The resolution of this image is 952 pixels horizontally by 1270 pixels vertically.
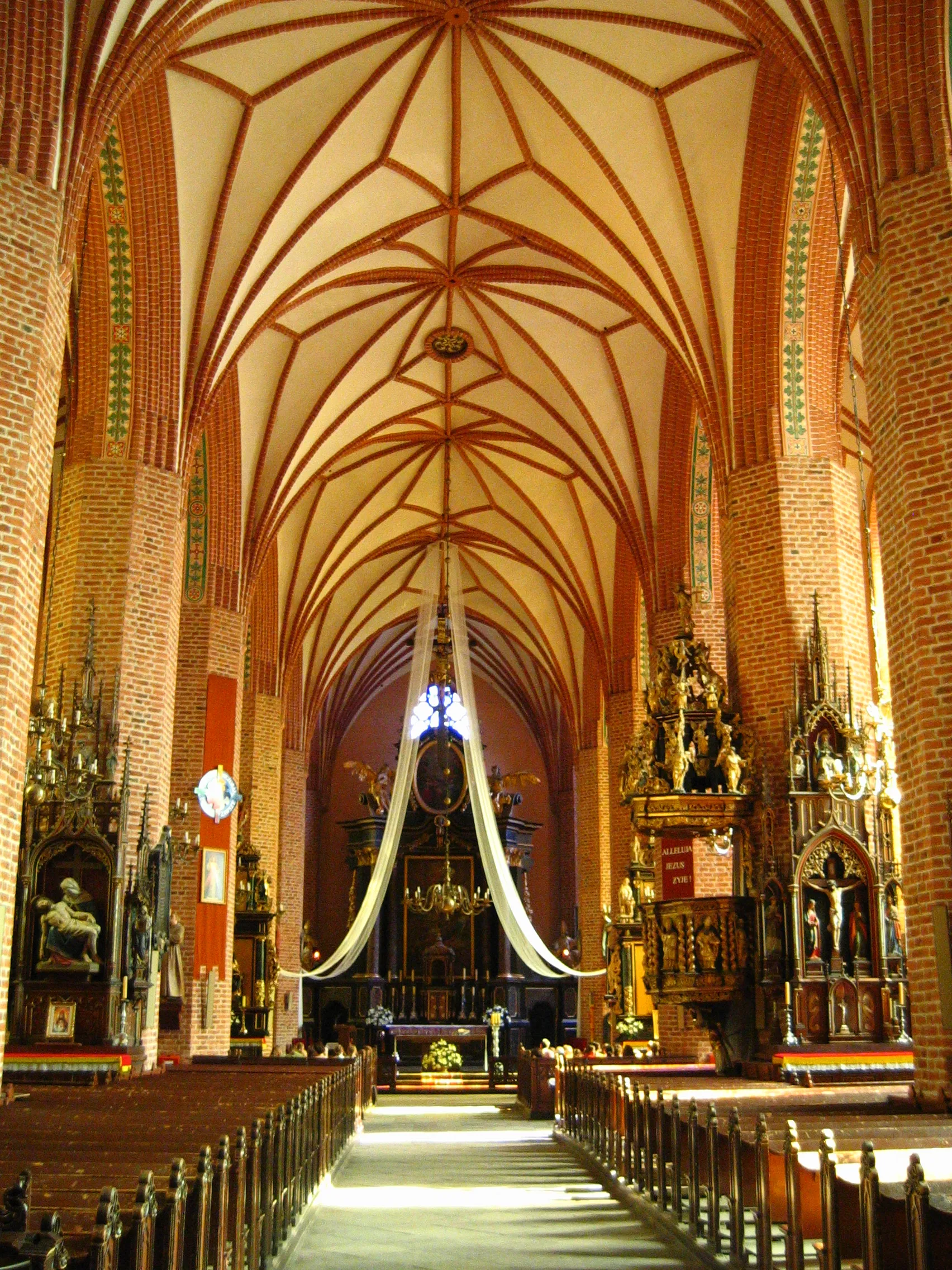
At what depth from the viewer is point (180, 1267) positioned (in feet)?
13.5

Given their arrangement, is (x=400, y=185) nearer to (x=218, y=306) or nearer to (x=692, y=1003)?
(x=218, y=306)

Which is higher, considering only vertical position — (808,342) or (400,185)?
(400,185)

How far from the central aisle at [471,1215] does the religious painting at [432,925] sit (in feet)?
57.5

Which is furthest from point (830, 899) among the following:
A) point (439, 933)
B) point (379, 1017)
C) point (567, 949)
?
point (439, 933)

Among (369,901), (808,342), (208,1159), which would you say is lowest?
→ (208,1159)

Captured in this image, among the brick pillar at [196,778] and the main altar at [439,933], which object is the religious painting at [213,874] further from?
the main altar at [439,933]

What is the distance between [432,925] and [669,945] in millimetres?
18795

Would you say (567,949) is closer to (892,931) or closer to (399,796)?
(399,796)

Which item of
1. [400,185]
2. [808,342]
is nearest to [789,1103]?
[808,342]

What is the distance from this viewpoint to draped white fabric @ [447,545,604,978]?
20.3 metres

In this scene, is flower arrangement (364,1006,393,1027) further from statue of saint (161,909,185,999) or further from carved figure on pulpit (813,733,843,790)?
carved figure on pulpit (813,733,843,790)

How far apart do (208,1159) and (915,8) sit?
946 cm

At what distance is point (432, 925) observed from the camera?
3188 centimetres

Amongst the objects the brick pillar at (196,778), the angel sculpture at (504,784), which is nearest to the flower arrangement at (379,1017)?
the angel sculpture at (504,784)
